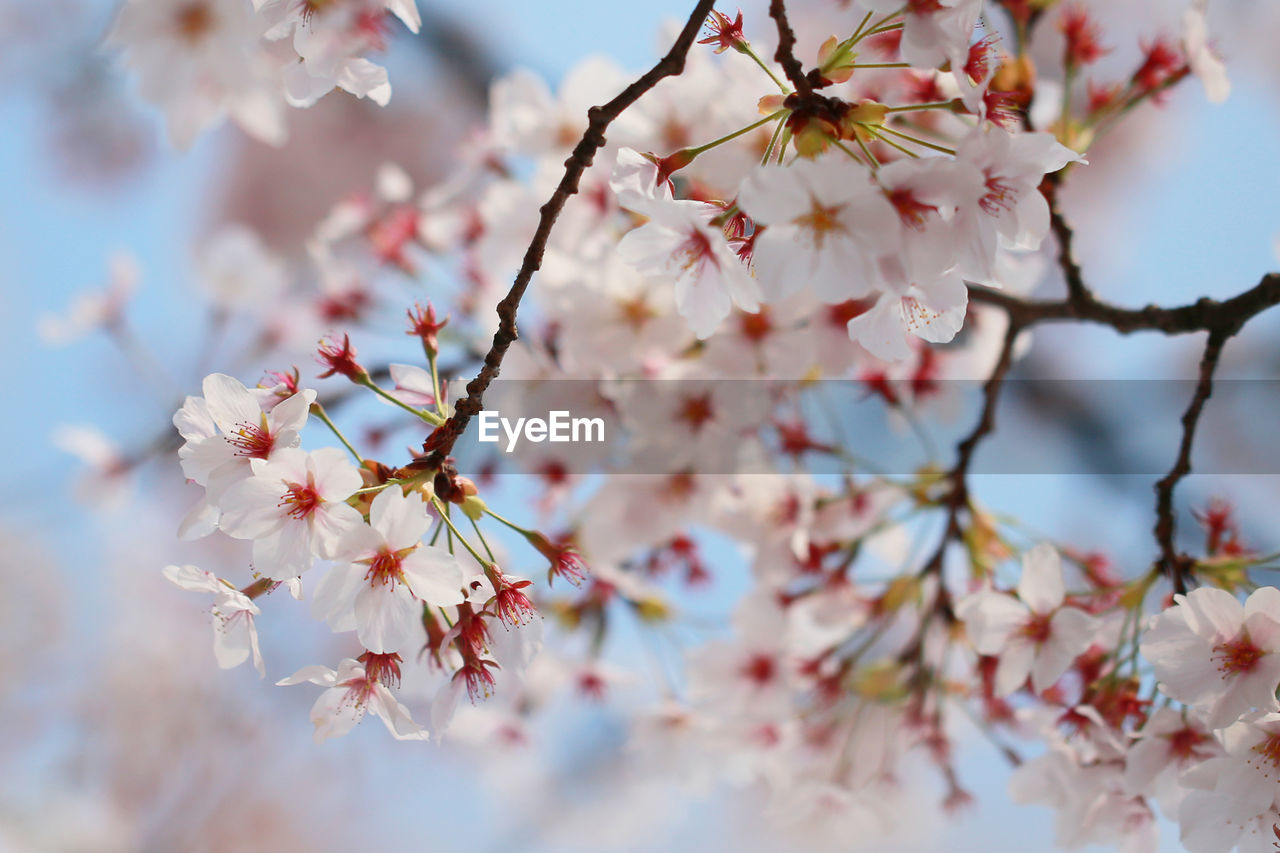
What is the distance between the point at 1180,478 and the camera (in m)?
0.68

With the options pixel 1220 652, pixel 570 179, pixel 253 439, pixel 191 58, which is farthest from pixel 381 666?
pixel 191 58

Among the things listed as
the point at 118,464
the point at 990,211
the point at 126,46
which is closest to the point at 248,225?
the point at 118,464

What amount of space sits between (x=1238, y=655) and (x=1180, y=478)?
0.16 meters

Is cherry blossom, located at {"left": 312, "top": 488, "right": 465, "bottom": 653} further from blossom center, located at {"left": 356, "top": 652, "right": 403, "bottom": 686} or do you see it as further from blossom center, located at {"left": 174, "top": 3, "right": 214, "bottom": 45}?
blossom center, located at {"left": 174, "top": 3, "right": 214, "bottom": 45}

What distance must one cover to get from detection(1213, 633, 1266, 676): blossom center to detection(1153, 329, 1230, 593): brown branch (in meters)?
0.11

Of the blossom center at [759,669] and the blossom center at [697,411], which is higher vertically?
the blossom center at [697,411]

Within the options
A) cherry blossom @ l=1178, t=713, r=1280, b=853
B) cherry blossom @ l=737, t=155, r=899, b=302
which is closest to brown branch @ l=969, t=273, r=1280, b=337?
cherry blossom @ l=1178, t=713, r=1280, b=853

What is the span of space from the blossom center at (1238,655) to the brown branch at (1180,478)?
0.11 m

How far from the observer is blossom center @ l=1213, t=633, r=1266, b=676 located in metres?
0.57

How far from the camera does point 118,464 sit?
159cm

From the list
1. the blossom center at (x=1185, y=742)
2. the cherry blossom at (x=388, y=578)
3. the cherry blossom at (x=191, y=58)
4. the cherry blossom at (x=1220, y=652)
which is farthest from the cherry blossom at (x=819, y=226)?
the cherry blossom at (x=191, y=58)

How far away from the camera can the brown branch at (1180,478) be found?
26.5 inches

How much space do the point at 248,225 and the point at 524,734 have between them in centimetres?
232

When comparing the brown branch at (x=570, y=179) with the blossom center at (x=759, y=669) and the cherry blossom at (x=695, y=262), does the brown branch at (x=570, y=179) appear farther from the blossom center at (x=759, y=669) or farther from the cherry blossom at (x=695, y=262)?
the blossom center at (x=759, y=669)
